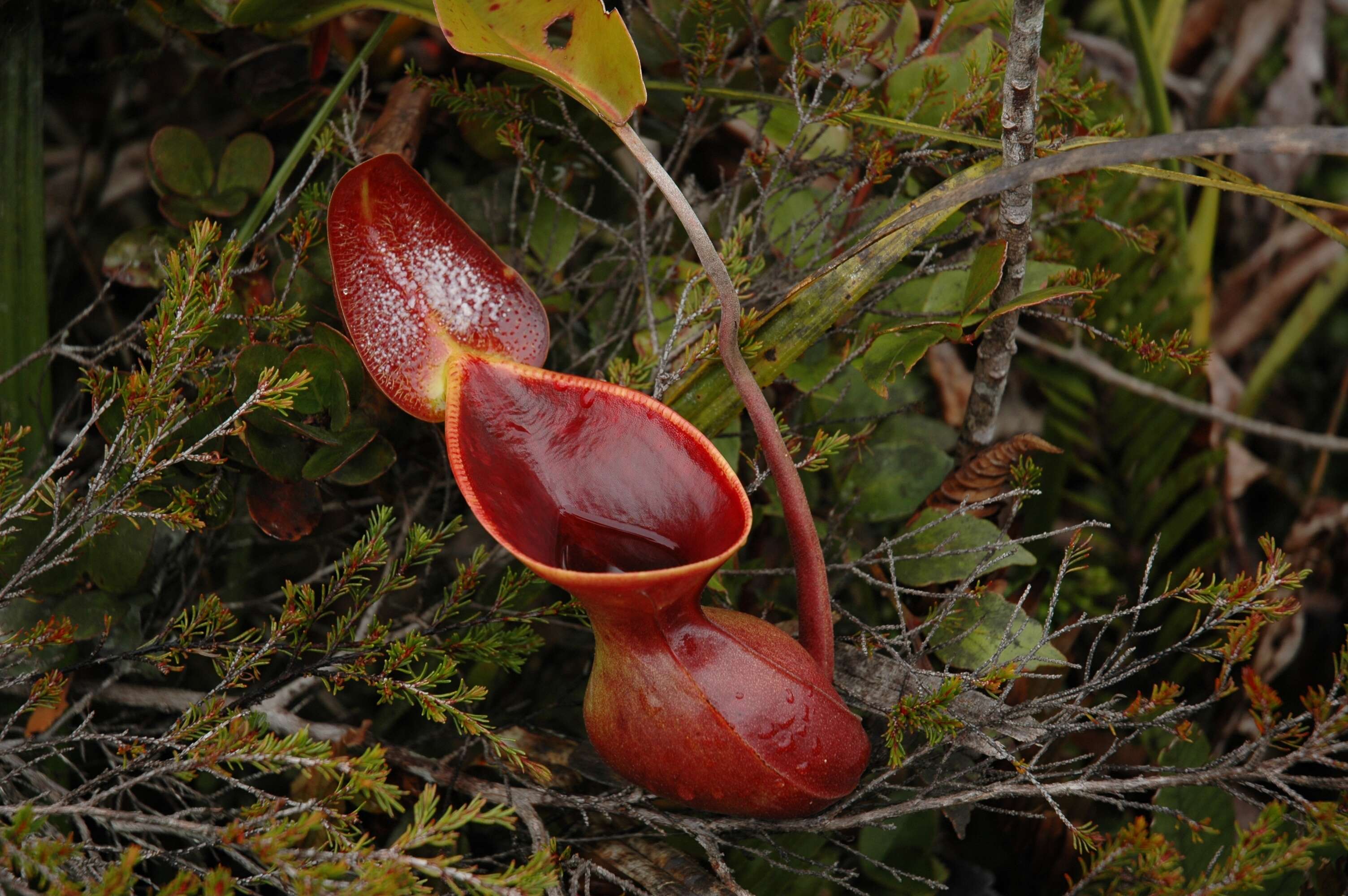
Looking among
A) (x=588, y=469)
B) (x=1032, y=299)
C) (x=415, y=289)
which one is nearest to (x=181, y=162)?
(x=415, y=289)

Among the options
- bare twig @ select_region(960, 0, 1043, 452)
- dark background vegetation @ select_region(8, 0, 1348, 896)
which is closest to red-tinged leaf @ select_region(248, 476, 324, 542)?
dark background vegetation @ select_region(8, 0, 1348, 896)

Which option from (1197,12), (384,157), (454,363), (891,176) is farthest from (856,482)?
(1197,12)

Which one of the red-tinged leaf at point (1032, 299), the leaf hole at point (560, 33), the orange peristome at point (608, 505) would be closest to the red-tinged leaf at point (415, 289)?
the orange peristome at point (608, 505)

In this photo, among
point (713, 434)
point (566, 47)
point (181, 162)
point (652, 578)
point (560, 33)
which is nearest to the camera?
point (652, 578)

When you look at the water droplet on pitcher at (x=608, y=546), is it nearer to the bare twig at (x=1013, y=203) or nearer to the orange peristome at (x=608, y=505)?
the orange peristome at (x=608, y=505)

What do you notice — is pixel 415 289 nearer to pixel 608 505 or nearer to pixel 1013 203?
pixel 608 505
